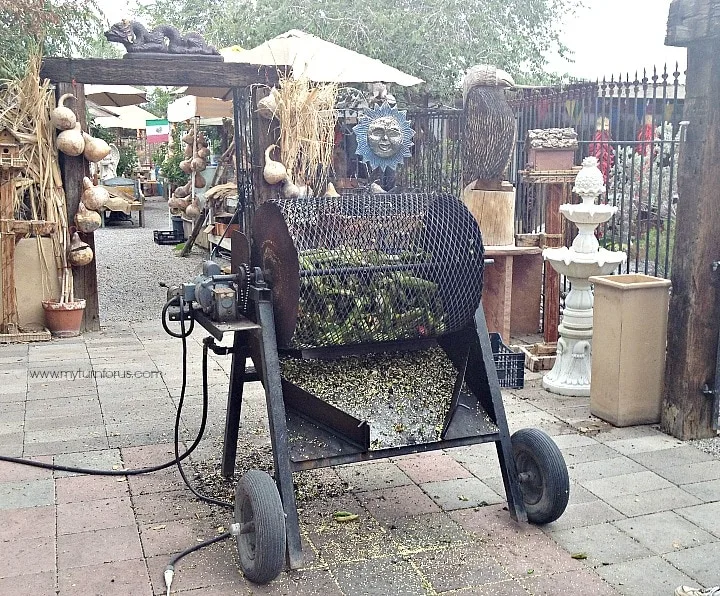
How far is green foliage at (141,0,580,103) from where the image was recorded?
46.4 ft

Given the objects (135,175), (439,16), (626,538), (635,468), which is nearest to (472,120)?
(635,468)

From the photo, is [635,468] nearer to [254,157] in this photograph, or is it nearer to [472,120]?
[472,120]

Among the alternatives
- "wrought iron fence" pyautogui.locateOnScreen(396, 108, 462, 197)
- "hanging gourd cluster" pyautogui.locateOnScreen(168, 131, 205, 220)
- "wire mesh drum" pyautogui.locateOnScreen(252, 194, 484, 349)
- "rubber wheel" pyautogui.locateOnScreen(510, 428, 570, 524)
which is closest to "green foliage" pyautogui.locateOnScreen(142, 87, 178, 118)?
"hanging gourd cluster" pyautogui.locateOnScreen(168, 131, 205, 220)

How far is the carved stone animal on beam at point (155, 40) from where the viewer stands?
7.76 meters

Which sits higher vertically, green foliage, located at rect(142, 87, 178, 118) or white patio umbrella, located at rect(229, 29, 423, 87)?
green foliage, located at rect(142, 87, 178, 118)

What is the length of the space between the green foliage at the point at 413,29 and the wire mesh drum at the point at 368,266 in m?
10.8

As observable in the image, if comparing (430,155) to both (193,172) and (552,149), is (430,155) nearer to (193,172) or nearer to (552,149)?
(552,149)

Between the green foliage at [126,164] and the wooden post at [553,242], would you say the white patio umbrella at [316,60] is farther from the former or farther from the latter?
the green foliage at [126,164]

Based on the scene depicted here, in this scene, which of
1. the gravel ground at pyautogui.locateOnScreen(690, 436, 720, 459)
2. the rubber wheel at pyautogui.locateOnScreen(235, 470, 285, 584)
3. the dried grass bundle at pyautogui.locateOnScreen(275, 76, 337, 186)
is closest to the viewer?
the rubber wheel at pyautogui.locateOnScreen(235, 470, 285, 584)

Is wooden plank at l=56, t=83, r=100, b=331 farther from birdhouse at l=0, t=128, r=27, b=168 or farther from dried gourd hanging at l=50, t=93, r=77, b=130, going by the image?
birdhouse at l=0, t=128, r=27, b=168

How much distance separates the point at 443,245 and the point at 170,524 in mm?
1744

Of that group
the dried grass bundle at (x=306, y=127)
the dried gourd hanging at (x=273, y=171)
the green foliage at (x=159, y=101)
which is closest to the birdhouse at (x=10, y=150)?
the dried gourd hanging at (x=273, y=171)

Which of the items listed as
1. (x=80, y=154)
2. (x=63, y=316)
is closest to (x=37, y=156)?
(x=80, y=154)

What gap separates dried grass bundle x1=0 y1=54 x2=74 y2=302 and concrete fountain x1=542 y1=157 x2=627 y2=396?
173 inches
